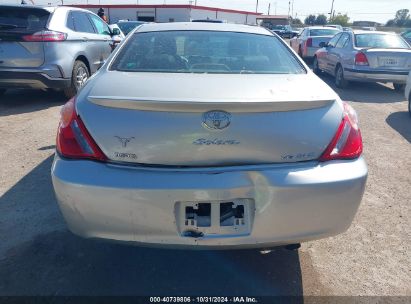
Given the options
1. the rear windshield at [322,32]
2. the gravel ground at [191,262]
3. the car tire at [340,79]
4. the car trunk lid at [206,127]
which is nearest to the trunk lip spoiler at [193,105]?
the car trunk lid at [206,127]

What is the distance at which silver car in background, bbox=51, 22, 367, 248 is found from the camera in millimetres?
1931

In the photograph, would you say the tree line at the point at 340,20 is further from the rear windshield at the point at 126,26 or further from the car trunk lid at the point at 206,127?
the car trunk lid at the point at 206,127

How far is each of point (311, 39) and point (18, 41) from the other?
36.4 ft

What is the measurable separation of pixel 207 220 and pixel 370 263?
1387mm

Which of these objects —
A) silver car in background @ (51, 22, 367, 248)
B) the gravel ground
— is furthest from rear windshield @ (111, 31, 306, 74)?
the gravel ground

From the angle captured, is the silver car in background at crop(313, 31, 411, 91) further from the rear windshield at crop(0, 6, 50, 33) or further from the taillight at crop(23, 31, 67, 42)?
the rear windshield at crop(0, 6, 50, 33)

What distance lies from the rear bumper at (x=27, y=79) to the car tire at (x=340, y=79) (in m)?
6.50

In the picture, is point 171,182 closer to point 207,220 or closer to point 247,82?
point 207,220

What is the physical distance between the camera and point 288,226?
2020 millimetres

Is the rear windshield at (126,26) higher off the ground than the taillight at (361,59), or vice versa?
the taillight at (361,59)

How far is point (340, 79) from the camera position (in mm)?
9359

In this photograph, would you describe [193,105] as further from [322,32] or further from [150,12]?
[150,12]

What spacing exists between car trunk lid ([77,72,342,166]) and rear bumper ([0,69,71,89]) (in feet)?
15.0

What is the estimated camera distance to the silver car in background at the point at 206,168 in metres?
1.93
